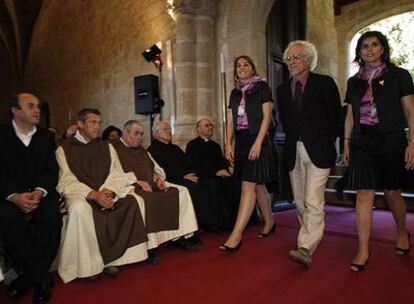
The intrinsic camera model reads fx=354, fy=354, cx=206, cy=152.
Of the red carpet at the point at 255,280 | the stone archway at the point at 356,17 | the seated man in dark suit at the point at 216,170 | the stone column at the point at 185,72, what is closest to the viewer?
the red carpet at the point at 255,280

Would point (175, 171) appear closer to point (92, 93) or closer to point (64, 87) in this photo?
point (92, 93)

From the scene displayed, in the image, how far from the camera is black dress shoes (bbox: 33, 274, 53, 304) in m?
2.08

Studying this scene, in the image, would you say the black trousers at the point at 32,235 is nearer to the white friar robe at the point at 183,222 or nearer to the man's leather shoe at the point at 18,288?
the man's leather shoe at the point at 18,288

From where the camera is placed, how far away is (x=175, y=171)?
3.90 meters

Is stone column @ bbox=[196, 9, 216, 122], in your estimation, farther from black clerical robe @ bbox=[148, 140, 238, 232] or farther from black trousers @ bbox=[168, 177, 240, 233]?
black trousers @ bbox=[168, 177, 240, 233]

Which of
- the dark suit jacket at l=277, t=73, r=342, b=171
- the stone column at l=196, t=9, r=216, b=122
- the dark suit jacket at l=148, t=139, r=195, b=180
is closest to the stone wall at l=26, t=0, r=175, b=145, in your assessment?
the stone column at l=196, t=9, r=216, b=122

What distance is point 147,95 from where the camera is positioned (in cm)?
586

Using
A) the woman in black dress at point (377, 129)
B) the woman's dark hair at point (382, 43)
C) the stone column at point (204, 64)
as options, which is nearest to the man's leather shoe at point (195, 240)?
the woman in black dress at point (377, 129)

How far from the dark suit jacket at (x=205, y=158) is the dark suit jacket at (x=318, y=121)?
1.65 m

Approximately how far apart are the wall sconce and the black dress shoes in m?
4.21

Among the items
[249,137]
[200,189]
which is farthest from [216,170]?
[249,137]

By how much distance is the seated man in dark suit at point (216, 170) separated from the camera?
386 centimetres

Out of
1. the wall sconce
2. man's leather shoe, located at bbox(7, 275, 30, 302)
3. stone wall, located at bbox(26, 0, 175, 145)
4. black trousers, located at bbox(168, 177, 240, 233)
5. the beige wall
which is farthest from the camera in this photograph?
stone wall, located at bbox(26, 0, 175, 145)

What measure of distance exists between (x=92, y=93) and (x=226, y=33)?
3758 mm
